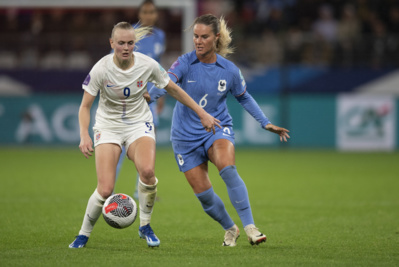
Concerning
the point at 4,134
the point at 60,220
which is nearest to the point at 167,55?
the point at 4,134

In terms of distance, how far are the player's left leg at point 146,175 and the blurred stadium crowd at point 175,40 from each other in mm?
12478

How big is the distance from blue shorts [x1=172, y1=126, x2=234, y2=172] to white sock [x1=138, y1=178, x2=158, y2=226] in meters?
0.36

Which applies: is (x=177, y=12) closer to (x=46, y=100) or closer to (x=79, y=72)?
(x=79, y=72)

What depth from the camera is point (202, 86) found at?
21.2ft

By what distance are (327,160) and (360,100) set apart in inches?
116

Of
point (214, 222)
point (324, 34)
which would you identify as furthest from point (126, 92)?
point (324, 34)

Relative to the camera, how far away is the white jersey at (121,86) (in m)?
6.10

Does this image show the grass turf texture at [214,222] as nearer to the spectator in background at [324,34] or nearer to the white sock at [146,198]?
the white sock at [146,198]

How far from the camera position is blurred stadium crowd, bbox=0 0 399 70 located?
1891cm

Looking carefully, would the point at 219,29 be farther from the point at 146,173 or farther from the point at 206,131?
the point at 146,173

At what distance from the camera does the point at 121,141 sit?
6293mm

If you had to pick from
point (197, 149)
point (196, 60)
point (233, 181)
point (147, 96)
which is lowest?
point (233, 181)

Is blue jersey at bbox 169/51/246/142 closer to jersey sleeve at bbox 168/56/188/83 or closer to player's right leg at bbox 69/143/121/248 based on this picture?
jersey sleeve at bbox 168/56/188/83

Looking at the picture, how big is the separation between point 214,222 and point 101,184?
7.58ft
